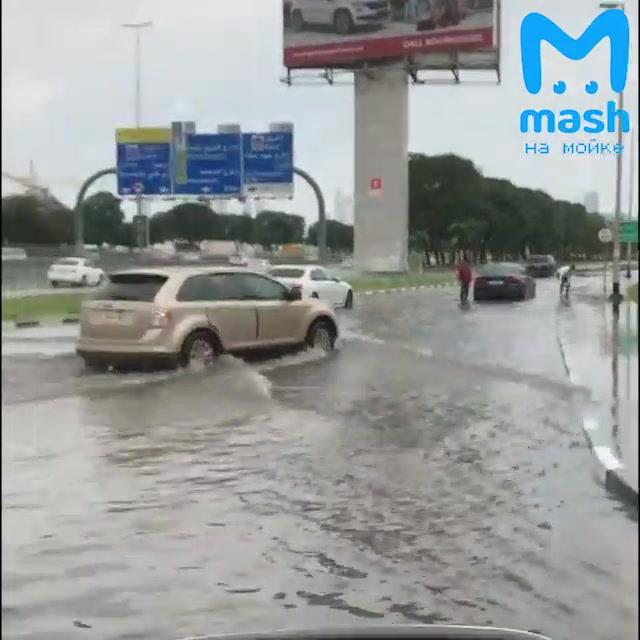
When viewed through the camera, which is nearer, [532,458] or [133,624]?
[133,624]

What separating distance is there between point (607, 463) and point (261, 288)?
0.76 m

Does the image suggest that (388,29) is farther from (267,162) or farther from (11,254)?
(11,254)

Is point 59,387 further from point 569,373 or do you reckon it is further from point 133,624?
point 569,373

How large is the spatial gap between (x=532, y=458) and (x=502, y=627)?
391 millimetres

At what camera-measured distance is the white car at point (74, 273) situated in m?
1.82

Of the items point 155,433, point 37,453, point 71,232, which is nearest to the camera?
point 71,232

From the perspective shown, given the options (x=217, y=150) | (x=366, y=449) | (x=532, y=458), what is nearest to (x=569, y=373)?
(x=532, y=458)

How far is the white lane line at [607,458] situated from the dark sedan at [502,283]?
1.07ft

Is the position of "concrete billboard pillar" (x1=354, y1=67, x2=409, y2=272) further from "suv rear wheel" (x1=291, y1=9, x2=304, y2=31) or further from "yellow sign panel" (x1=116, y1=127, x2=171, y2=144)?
"yellow sign panel" (x1=116, y1=127, x2=171, y2=144)

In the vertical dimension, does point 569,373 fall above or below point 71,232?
below

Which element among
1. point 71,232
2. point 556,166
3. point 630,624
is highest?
point 556,166

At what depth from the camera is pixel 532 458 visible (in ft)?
7.00

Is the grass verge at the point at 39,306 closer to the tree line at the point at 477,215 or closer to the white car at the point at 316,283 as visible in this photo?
the white car at the point at 316,283

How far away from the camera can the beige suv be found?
201 cm
